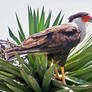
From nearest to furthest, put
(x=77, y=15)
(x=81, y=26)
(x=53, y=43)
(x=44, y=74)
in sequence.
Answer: (x=44, y=74)
(x=53, y=43)
(x=81, y=26)
(x=77, y=15)

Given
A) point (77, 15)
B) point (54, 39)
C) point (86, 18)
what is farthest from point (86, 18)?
point (54, 39)

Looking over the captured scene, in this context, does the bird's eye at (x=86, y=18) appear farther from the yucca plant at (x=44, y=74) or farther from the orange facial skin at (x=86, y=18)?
the yucca plant at (x=44, y=74)

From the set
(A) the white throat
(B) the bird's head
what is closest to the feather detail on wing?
(A) the white throat

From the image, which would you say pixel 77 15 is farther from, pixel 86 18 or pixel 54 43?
pixel 54 43

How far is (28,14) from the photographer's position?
416 cm

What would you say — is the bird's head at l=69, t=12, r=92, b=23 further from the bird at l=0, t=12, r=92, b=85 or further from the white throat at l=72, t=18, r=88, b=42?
the bird at l=0, t=12, r=92, b=85

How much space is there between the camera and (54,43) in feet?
9.79

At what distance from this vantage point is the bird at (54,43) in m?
2.79

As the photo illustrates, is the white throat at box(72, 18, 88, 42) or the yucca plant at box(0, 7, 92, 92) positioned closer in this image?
the yucca plant at box(0, 7, 92, 92)

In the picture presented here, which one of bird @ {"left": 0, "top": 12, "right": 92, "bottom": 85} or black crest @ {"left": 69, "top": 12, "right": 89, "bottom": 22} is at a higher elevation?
black crest @ {"left": 69, "top": 12, "right": 89, "bottom": 22}

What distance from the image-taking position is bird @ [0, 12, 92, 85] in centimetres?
279

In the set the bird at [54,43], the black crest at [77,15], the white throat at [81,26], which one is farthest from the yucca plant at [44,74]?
the black crest at [77,15]

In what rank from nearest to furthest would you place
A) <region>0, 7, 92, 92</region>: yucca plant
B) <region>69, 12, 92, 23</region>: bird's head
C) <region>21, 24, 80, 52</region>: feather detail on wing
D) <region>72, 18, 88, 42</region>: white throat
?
<region>0, 7, 92, 92</region>: yucca plant → <region>21, 24, 80, 52</region>: feather detail on wing → <region>72, 18, 88, 42</region>: white throat → <region>69, 12, 92, 23</region>: bird's head

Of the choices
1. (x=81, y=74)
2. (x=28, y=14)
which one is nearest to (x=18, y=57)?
(x=81, y=74)
